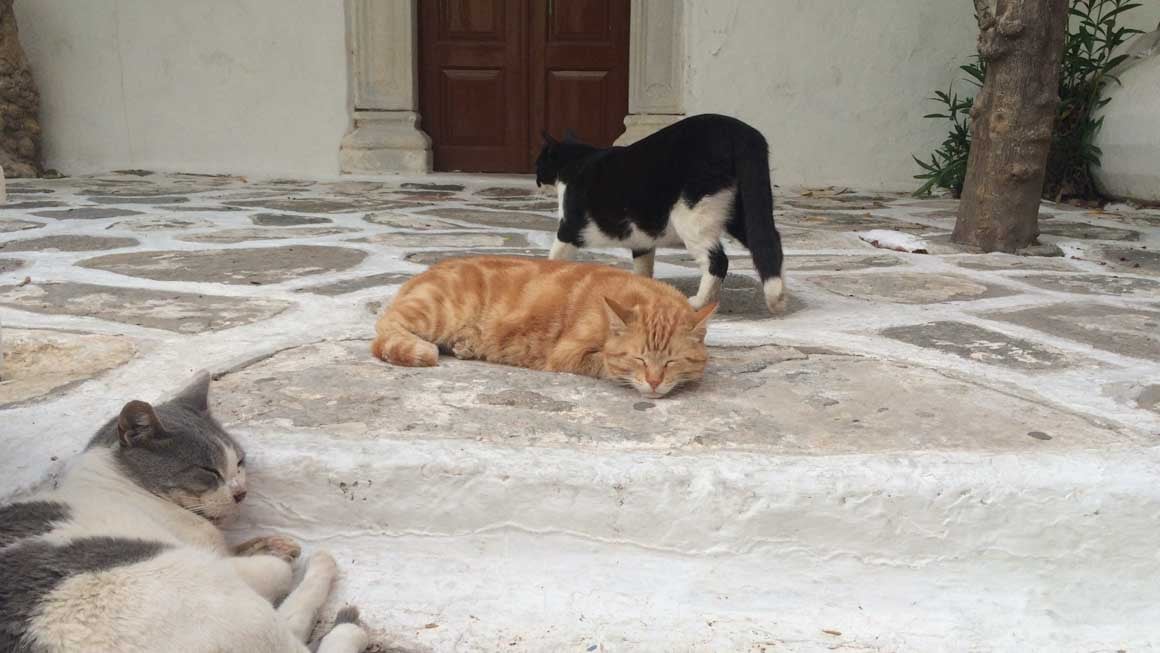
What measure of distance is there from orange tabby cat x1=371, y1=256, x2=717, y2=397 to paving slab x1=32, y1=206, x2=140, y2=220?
353 centimetres

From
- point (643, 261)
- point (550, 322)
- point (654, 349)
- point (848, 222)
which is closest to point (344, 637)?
point (654, 349)

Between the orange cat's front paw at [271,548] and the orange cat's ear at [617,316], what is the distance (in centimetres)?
95

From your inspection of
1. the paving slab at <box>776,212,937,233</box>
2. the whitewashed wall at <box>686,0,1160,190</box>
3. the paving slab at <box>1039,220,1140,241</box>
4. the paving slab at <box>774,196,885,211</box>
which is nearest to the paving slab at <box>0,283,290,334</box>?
the paving slab at <box>776,212,937,233</box>

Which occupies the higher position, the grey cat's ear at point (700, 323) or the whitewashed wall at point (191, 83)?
the whitewashed wall at point (191, 83)

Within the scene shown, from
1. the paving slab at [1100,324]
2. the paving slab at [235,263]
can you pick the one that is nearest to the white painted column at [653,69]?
the paving slab at [235,263]

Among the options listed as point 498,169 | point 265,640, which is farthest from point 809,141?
point 265,640

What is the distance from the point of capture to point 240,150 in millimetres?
8352

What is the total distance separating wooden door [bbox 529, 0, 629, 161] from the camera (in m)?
8.27

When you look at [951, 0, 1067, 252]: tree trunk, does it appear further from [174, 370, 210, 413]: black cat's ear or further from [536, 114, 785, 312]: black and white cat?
[174, 370, 210, 413]: black cat's ear

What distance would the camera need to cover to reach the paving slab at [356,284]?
3271 mm


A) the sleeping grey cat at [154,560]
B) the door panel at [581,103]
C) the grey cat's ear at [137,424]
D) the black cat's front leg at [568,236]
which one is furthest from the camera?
the door panel at [581,103]

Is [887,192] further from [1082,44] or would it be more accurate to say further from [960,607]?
[960,607]

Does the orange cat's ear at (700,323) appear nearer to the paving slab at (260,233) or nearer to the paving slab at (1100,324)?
the paving slab at (1100,324)

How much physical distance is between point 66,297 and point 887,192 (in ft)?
21.9
